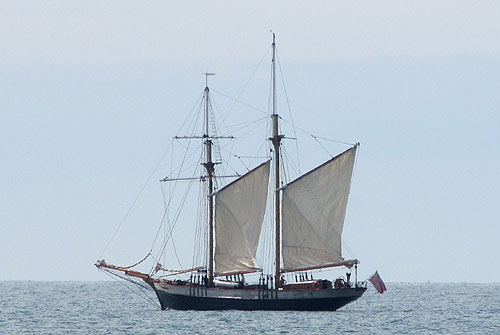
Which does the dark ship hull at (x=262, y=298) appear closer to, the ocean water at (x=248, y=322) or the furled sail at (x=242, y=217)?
the ocean water at (x=248, y=322)

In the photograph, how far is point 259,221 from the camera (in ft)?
336

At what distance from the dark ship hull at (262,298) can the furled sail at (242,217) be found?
7.16 feet

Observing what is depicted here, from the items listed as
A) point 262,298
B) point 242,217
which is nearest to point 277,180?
point 242,217

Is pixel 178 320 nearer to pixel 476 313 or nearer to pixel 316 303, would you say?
pixel 316 303

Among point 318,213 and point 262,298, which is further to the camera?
point 262,298

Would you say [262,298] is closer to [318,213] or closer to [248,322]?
[318,213]

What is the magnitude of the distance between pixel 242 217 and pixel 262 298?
6753 mm

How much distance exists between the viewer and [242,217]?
10188 cm

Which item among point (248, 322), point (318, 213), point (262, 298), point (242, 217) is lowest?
point (248, 322)

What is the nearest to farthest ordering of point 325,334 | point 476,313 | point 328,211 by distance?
point 325,334 → point 328,211 → point 476,313

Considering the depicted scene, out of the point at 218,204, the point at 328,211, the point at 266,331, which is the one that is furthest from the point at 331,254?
the point at 266,331

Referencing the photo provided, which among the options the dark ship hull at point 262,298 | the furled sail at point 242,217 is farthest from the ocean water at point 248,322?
the furled sail at point 242,217

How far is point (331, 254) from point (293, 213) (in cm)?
451

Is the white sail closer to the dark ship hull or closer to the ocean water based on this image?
the dark ship hull
